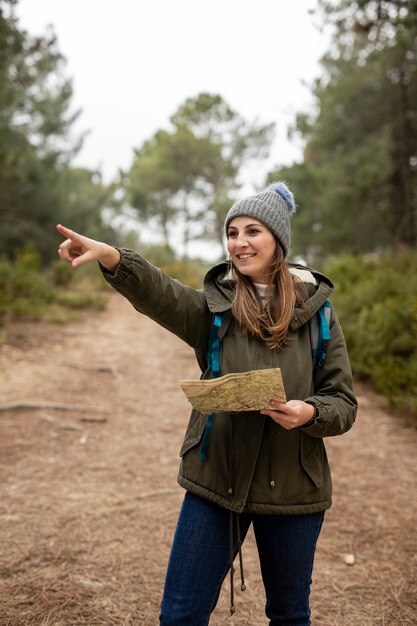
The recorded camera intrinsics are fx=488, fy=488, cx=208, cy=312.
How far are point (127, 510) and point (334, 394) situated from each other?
2.49m

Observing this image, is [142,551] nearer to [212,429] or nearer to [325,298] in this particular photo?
[212,429]

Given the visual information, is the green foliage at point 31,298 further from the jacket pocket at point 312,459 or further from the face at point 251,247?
the jacket pocket at point 312,459

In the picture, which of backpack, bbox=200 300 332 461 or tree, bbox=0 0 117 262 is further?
tree, bbox=0 0 117 262

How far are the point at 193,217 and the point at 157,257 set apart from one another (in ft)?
22.2

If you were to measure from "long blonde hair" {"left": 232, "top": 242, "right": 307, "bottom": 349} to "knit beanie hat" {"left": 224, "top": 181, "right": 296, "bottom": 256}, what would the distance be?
6cm

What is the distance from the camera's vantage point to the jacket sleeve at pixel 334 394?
1679mm

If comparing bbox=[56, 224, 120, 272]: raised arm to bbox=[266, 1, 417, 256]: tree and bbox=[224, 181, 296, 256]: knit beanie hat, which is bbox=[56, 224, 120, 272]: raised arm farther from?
bbox=[266, 1, 417, 256]: tree

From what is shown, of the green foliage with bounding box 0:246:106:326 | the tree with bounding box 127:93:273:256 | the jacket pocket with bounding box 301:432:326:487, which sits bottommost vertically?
the jacket pocket with bounding box 301:432:326:487

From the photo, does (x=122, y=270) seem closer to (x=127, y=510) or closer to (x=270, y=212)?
(x=270, y=212)

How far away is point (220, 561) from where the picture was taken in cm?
175

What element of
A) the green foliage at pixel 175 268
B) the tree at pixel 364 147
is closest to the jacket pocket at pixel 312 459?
the tree at pixel 364 147

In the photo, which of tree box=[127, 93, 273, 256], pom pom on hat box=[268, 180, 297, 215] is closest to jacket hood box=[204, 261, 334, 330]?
pom pom on hat box=[268, 180, 297, 215]

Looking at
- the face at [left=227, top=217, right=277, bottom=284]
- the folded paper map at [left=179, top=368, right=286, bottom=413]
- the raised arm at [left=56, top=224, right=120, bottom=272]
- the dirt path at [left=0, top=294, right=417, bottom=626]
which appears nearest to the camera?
the folded paper map at [left=179, top=368, right=286, bottom=413]

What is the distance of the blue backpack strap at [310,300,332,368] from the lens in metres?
1.82
